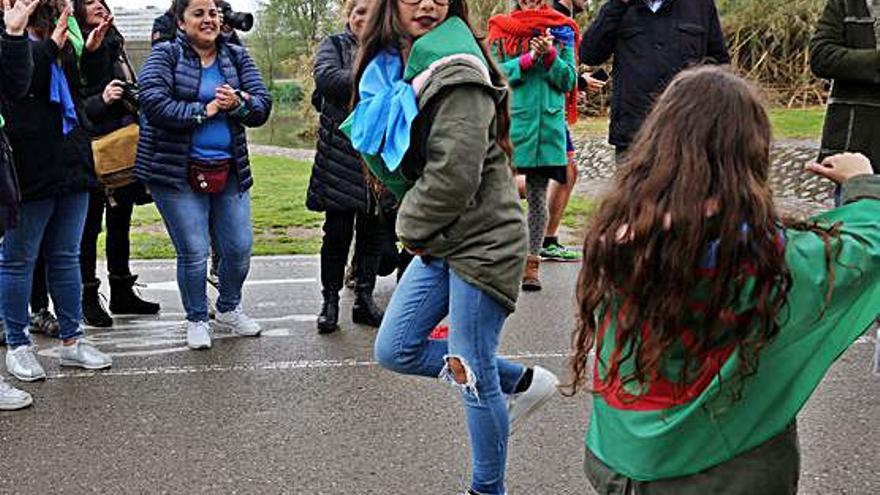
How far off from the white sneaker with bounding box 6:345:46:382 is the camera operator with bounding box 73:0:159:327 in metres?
0.99

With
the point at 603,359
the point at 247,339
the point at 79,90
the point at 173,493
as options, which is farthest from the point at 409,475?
the point at 79,90

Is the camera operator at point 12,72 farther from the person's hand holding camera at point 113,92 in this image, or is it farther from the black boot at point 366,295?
the black boot at point 366,295

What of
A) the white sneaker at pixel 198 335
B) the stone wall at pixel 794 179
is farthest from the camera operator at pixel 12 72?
the stone wall at pixel 794 179

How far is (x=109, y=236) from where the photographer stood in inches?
245

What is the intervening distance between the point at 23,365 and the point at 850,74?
12.9 feet

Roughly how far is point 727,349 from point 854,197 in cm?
50

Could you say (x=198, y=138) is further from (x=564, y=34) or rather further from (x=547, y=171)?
(x=564, y=34)

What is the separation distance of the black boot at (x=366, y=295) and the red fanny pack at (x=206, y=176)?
3.52 ft

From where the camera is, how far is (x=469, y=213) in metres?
3.21

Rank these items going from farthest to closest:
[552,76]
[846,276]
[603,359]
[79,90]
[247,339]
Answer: [552,76]
[247,339]
[79,90]
[603,359]
[846,276]

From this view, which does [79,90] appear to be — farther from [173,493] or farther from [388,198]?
[173,493]

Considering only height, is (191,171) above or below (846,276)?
below

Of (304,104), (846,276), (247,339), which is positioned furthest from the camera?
(304,104)

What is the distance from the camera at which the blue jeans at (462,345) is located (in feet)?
10.6
